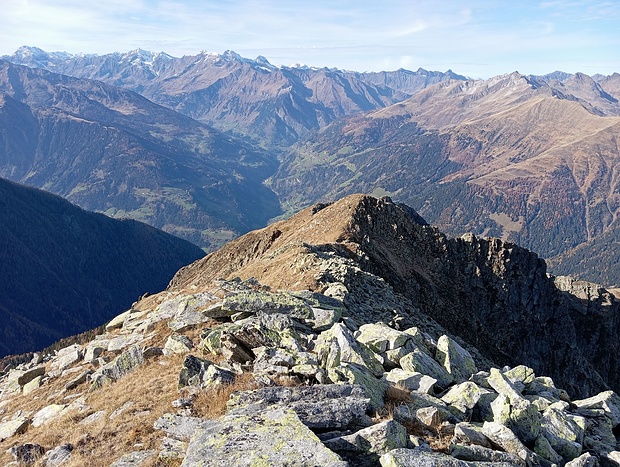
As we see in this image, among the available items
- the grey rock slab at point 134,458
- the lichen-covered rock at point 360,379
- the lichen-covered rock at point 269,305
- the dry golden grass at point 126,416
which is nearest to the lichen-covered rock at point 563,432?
the lichen-covered rock at point 360,379

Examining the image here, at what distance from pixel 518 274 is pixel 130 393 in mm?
116492

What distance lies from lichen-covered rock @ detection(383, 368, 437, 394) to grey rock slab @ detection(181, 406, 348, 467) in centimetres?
762

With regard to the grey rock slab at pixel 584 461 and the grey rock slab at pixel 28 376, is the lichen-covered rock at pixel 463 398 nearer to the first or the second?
the grey rock slab at pixel 584 461

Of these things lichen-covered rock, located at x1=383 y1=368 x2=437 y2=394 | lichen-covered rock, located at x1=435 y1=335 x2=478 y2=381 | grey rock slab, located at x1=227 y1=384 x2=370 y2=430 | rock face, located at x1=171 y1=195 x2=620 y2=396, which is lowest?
rock face, located at x1=171 y1=195 x2=620 y2=396

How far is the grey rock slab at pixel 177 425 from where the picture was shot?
56.9ft

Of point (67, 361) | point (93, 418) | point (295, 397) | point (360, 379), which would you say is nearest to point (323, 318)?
point (360, 379)

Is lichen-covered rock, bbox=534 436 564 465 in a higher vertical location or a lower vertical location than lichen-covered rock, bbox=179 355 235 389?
lower

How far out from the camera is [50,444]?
20.9m

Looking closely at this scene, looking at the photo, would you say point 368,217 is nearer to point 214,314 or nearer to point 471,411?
point 214,314

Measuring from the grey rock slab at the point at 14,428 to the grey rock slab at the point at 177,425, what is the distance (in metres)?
13.9

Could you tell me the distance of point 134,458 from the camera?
1694cm

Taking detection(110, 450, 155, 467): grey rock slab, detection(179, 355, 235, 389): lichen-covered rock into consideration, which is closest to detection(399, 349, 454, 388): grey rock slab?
detection(179, 355, 235, 389): lichen-covered rock

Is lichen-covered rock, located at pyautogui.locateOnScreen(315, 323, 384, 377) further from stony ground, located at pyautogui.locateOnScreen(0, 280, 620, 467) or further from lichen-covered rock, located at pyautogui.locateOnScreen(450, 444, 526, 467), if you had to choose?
lichen-covered rock, located at pyautogui.locateOnScreen(450, 444, 526, 467)

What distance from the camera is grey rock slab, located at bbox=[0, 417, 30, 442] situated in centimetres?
2639
